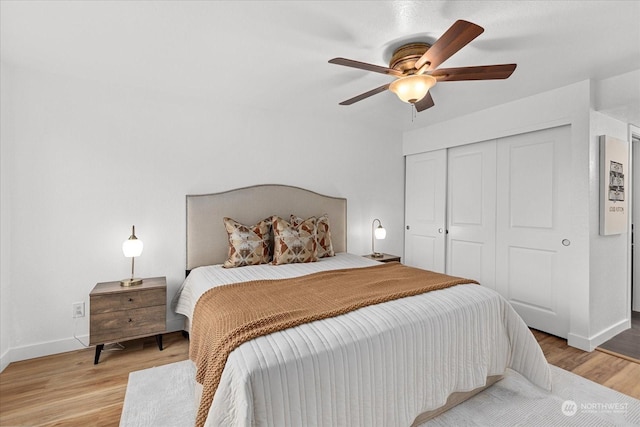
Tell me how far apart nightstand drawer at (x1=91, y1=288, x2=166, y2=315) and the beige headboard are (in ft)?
1.57

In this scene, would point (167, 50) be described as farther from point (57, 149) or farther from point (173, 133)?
point (57, 149)

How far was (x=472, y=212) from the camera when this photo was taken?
3.65 m

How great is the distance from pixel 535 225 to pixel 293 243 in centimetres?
245

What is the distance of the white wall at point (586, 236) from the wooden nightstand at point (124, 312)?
143 inches

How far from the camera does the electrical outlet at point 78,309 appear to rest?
103 inches

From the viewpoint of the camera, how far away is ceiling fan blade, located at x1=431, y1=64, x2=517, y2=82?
72.1 inches

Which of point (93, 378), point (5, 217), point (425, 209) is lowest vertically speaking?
point (93, 378)

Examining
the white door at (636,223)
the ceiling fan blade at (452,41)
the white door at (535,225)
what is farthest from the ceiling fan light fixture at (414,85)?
the white door at (636,223)

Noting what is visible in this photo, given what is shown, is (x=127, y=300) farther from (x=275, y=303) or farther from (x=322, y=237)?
(x=322, y=237)

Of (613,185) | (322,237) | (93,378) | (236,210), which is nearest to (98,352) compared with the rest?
(93,378)

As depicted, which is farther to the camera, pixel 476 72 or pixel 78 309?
pixel 78 309

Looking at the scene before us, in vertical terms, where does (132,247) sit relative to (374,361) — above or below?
above

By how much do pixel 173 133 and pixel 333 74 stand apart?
167cm

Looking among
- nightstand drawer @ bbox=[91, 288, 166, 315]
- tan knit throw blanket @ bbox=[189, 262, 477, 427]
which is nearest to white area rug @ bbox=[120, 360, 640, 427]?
tan knit throw blanket @ bbox=[189, 262, 477, 427]
